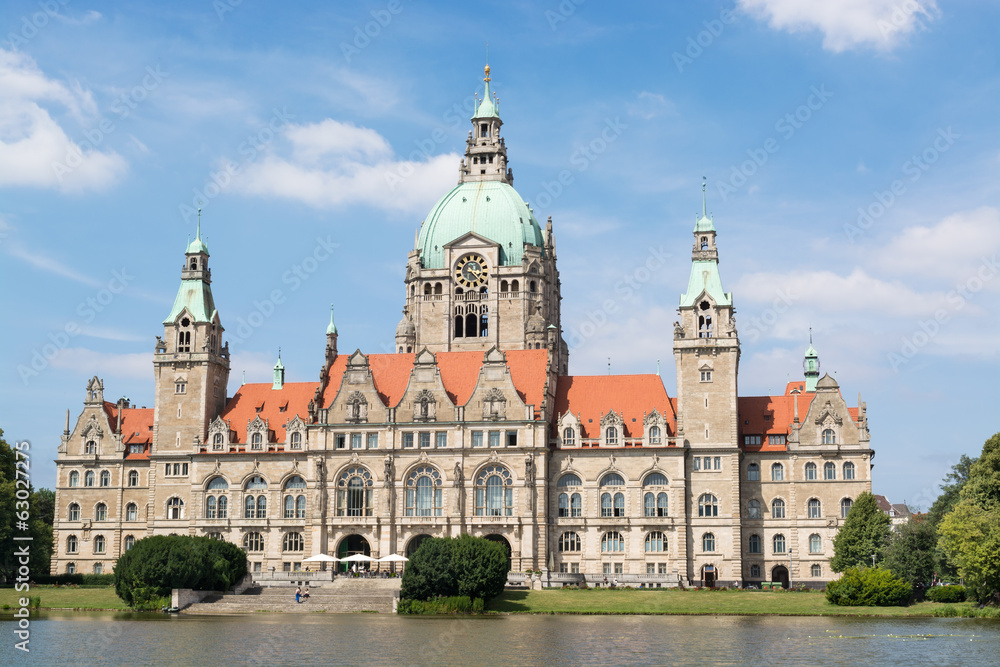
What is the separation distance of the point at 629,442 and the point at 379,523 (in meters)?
21.9

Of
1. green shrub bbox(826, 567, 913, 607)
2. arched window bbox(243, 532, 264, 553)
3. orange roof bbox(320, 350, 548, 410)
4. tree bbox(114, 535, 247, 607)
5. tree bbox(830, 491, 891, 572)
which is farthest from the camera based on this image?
arched window bbox(243, 532, 264, 553)

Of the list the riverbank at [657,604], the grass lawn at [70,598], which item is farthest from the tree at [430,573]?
the grass lawn at [70,598]

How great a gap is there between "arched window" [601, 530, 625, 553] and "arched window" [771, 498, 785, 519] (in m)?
13.1

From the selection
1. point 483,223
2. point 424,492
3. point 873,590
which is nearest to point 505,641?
point 873,590

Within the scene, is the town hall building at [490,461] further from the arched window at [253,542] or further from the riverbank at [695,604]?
the riverbank at [695,604]

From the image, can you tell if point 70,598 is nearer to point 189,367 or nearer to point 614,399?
point 189,367

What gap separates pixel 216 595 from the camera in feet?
293

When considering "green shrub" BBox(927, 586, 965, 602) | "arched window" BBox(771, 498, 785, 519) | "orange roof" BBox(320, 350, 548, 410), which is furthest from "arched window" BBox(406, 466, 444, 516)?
"green shrub" BBox(927, 586, 965, 602)

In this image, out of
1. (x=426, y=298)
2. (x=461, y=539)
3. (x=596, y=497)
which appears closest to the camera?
(x=461, y=539)

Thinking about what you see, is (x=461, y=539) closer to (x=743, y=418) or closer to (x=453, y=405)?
(x=453, y=405)

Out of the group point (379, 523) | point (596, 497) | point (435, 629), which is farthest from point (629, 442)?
point (435, 629)

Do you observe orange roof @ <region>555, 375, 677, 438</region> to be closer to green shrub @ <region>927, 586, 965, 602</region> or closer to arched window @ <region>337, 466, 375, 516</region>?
arched window @ <region>337, 466, 375, 516</region>

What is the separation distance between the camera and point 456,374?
110 meters

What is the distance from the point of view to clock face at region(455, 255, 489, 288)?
409 ft
